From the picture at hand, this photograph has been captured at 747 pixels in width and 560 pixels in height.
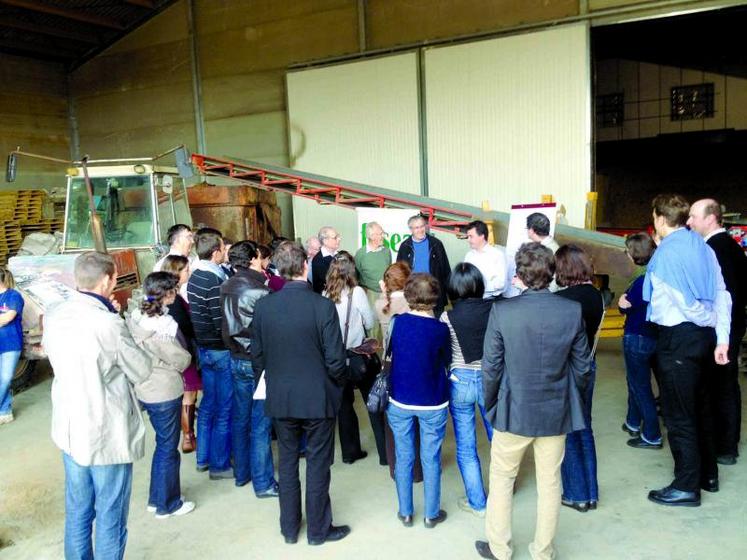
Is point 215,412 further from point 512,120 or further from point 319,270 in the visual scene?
point 512,120

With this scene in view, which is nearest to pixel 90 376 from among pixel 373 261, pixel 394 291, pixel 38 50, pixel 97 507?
pixel 97 507

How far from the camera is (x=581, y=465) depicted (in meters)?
3.29

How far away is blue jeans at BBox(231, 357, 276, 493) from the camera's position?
11.6 ft

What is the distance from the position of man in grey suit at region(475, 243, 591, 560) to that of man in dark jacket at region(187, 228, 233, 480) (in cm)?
179

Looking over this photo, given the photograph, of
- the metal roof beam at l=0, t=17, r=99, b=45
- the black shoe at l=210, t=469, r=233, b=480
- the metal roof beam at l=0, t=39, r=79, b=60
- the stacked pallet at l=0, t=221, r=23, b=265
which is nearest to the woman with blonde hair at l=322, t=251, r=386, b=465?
the black shoe at l=210, t=469, r=233, b=480

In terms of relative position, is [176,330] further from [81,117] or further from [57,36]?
[81,117]

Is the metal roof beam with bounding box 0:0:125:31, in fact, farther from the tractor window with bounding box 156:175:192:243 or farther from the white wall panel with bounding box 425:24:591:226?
the white wall panel with bounding box 425:24:591:226

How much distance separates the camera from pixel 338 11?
1090 cm

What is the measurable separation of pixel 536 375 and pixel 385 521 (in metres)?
1.37

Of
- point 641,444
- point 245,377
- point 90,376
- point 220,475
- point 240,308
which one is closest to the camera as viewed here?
point 90,376

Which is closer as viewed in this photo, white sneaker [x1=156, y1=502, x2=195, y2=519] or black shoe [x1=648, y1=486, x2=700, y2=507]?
black shoe [x1=648, y1=486, x2=700, y2=507]

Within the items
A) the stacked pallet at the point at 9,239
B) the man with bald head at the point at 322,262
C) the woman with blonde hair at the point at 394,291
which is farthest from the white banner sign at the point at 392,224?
the stacked pallet at the point at 9,239

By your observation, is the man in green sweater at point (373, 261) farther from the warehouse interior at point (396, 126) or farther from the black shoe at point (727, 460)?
the black shoe at point (727, 460)

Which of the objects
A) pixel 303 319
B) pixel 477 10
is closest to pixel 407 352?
pixel 303 319
